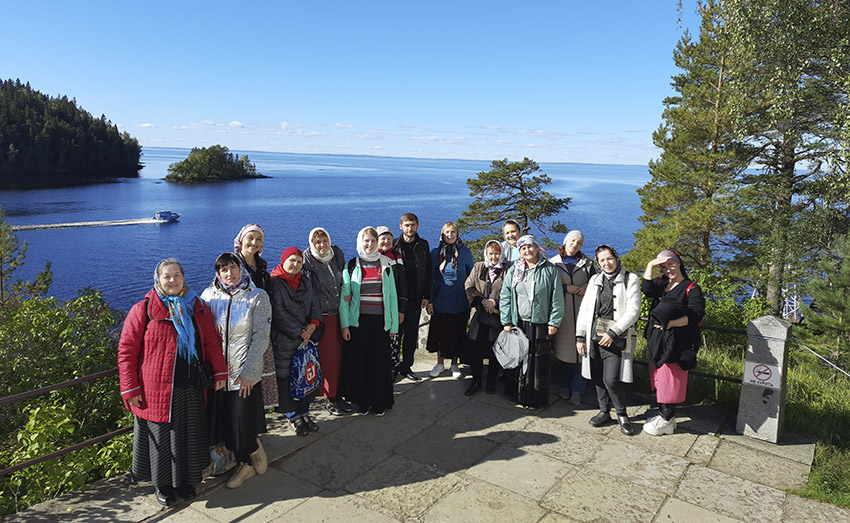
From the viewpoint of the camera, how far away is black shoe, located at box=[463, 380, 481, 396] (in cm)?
541

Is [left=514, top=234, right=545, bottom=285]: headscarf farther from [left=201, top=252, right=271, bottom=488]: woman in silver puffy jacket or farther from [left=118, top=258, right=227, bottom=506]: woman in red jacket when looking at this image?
[left=118, top=258, right=227, bottom=506]: woman in red jacket

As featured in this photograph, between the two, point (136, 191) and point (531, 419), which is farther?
point (136, 191)

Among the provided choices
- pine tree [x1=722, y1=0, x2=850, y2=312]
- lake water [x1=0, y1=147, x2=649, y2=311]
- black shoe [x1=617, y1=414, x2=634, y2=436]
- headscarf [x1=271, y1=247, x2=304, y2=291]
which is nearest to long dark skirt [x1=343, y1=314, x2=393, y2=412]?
headscarf [x1=271, y1=247, x2=304, y2=291]

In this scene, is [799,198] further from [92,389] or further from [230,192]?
[230,192]

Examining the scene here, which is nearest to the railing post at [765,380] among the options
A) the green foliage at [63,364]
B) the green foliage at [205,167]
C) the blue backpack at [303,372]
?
the blue backpack at [303,372]

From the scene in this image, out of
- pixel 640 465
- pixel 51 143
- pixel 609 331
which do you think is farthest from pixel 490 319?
pixel 51 143

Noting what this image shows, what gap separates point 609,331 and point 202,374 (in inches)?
127

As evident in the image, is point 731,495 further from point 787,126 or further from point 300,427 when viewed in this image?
point 787,126

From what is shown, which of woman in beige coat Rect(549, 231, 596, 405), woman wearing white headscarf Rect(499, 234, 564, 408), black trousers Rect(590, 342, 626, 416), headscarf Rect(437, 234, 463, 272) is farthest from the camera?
headscarf Rect(437, 234, 463, 272)

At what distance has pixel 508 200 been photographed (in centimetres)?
2734

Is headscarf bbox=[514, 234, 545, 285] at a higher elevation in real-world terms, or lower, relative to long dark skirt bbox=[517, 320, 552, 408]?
higher

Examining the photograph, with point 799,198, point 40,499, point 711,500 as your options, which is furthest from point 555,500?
point 799,198

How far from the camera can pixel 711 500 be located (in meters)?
3.54

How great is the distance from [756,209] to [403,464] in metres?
19.0
